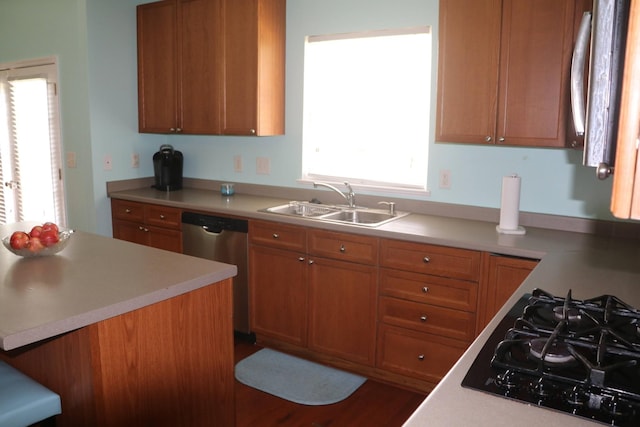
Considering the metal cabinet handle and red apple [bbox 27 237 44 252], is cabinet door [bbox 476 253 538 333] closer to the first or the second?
the metal cabinet handle

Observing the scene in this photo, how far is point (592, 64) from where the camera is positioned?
85 cm

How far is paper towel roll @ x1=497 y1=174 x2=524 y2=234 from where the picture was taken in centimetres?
278

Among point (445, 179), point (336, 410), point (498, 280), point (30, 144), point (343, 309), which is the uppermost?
point (30, 144)

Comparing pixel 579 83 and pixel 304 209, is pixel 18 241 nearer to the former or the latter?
pixel 304 209

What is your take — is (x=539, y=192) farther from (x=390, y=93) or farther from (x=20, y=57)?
(x=20, y=57)

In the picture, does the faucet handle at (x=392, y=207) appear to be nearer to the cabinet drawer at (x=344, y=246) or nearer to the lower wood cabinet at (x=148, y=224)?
the cabinet drawer at (x=344, y=246)

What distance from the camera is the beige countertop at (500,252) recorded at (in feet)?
3.20


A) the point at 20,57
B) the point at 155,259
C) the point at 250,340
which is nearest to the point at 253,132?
the point at 250,340

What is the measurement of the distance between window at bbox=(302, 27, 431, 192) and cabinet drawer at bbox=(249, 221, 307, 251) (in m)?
0.69

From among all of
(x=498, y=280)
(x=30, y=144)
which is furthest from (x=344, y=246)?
(x=30, y=144)

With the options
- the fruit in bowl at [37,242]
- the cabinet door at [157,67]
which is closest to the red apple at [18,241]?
the fruit in bowl at [37,242]

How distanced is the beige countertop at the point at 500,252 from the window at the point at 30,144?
946 mm

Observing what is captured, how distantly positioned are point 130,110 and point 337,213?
200cm

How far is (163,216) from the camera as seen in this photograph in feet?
12.5
